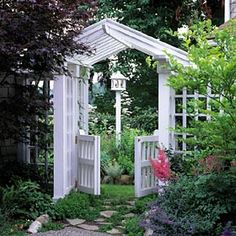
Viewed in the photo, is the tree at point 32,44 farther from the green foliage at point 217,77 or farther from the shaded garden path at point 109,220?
the green foliage at point 217,77

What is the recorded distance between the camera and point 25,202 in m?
6.07

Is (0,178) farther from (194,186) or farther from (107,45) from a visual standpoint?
(194,186)

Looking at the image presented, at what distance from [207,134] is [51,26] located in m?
2.51

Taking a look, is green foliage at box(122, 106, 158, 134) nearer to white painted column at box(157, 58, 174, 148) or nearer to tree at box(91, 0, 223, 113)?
tree at box(91, 0, 223, 113)

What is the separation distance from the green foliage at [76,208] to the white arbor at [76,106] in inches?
7.0

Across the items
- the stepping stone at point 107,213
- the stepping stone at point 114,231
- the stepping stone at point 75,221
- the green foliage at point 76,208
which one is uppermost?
the green foliage at point 76,208

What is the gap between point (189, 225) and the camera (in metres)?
4.46

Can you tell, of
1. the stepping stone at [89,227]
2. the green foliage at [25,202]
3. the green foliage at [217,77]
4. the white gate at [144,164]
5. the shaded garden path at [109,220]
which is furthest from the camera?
the white gate at [144,164]

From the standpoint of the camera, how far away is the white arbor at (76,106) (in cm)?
655

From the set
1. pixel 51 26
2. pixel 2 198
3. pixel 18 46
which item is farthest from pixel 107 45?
pixel 2 198

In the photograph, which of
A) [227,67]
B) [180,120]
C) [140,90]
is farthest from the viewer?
[140,90]

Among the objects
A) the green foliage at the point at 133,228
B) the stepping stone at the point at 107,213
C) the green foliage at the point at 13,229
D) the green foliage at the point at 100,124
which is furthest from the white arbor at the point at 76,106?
the green foliage at the point at 100,124

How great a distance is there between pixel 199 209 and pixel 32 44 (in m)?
2.70

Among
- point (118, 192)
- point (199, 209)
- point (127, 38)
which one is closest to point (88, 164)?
point (118, 192)
